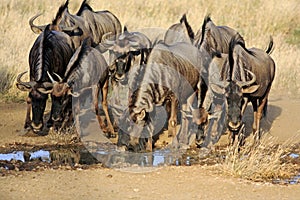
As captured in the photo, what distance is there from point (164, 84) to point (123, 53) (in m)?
1.54

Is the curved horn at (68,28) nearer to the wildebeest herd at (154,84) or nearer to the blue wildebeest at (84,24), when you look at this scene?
the blue wildebeest at (84,24)

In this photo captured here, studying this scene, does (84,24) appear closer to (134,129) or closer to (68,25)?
(68,25)

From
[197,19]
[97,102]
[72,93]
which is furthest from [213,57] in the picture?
[197,19]

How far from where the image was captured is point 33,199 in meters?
6.93

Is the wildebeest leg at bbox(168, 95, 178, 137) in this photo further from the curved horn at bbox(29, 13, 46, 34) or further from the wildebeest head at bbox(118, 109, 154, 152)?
the curved horn at bbox(29, 13, 46, 34)

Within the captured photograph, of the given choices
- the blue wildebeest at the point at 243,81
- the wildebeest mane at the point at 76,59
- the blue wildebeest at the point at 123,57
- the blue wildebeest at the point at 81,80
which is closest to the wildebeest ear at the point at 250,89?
the blue wildebeest at the point at 243,81

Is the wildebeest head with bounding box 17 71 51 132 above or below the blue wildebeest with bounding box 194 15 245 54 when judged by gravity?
below

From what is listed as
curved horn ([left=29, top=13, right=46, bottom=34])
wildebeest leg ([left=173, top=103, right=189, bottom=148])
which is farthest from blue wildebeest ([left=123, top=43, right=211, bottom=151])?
curved horn ([left=29, top=13, right=46, bottom=34])

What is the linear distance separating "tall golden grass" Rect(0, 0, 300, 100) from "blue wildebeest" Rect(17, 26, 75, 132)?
3033 mm

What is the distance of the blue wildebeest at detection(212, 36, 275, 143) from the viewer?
30.9 feet

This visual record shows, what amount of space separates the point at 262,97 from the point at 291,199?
3499 millimetres

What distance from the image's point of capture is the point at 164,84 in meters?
9.72

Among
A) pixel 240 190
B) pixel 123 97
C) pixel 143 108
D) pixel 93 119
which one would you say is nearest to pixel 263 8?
pixel 123 97

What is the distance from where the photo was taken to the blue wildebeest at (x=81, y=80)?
32.0 ft
